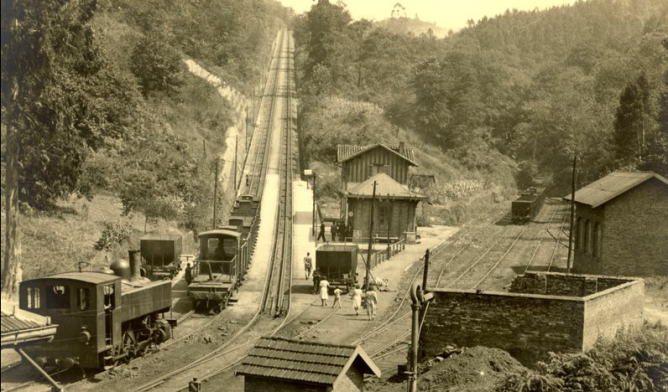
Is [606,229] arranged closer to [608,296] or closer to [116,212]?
[608,296]

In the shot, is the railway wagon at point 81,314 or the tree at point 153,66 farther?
the tree at point 153,66

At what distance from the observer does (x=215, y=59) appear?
84750mm

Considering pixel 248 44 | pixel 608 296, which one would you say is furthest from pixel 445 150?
pixel 608 296

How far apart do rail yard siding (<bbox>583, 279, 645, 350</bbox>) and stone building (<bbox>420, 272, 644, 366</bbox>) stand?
0.09ft

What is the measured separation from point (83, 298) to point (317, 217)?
31.9 m

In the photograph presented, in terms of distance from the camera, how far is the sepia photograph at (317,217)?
18266 millimetres

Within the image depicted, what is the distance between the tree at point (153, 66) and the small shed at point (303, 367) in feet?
134

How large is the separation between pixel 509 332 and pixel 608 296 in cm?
343

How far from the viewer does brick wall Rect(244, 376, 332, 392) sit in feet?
39.0

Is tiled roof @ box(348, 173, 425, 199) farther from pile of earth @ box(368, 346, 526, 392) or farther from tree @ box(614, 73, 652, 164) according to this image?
pile of earth @ box(368, 346, 526, 392)

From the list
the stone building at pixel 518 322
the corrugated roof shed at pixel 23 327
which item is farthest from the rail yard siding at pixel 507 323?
the corrugated roof shed at pixel 23 327

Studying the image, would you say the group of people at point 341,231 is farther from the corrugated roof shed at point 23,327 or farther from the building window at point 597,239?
the corrugated roof shed at point 23,327

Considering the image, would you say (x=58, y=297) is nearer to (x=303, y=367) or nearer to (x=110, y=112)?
(x=303, y=367)


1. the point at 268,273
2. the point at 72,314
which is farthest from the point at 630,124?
the point at 72,314
